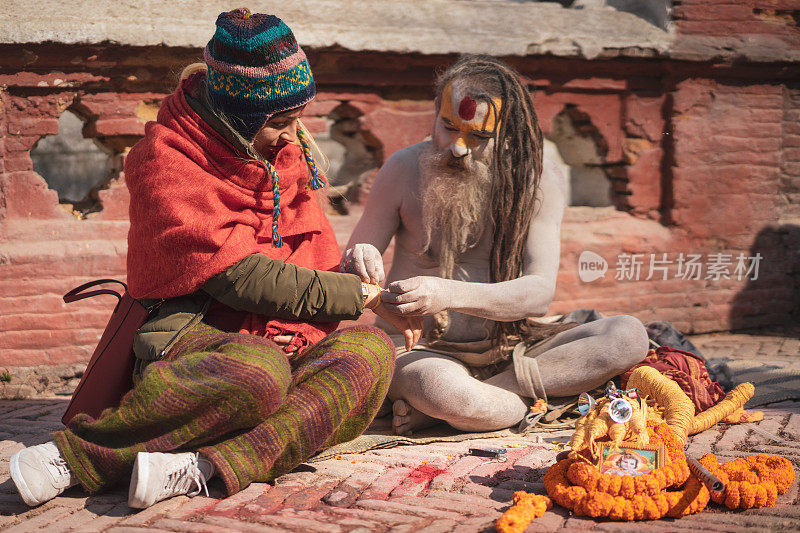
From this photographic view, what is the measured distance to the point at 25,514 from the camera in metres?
2.53

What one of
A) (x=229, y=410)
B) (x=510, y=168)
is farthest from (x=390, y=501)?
(x=510, y=168)

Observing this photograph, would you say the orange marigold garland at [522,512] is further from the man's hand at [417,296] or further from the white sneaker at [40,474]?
the white sneaker at [40,474]

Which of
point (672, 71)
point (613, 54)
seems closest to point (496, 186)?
point (613, 54)

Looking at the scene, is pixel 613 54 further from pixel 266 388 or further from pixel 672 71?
pixel 266 388

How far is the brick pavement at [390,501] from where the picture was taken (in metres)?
2.39

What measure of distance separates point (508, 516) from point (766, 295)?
480 cm

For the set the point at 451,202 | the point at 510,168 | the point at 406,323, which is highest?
the point at 510,168

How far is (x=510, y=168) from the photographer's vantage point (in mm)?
3555

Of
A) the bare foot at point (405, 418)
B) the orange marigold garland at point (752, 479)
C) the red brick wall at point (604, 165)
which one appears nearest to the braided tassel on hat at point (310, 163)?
the bare foot at point (405, 418)

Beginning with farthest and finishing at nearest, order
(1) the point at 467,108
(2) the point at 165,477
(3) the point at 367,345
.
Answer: (1) the point at 467,108
(3) the point at 367,345
(2) the point at 165,477

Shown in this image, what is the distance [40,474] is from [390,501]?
115cm

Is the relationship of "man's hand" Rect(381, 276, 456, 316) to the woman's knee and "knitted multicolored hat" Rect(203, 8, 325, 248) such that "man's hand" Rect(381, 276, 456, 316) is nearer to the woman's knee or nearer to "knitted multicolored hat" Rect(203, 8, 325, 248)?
the woman's knee

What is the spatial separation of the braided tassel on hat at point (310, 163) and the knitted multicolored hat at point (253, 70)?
310mm

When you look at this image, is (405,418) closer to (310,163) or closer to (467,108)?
(310,163)
